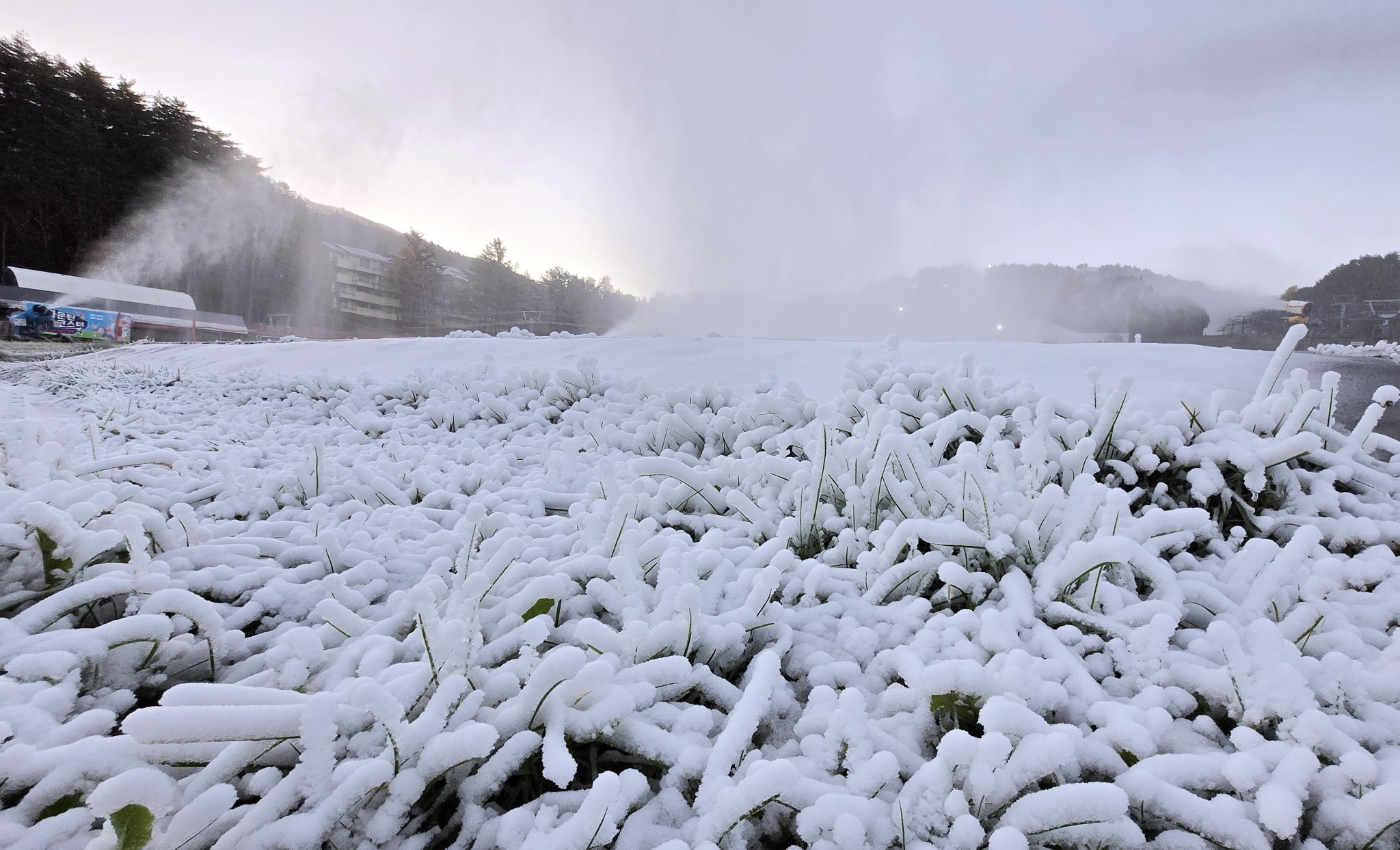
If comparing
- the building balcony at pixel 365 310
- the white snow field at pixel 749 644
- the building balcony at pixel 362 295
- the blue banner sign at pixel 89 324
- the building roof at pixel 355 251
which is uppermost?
the building roof at pixel 355 251

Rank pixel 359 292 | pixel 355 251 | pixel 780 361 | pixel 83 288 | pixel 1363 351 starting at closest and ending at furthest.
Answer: pixel 780 361
pixel 1363 351
pixel 83 288
pixel 359 292
pixel 355 251

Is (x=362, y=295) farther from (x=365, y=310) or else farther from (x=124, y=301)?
(x=124, y=301)

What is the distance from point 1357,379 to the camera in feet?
10.3

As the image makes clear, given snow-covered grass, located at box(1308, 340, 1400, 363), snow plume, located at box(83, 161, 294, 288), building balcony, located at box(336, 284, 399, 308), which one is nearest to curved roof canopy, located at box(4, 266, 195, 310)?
snow plume, located at box(83, 161, 294, 288)

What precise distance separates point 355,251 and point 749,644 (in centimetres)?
5034

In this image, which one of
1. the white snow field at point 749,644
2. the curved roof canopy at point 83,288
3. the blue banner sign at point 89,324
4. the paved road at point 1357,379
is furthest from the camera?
the curved roof canopy at point 83,288

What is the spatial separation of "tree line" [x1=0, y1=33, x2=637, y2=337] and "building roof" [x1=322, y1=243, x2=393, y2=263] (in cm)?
194

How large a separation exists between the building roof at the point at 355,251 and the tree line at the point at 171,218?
6.36 feet

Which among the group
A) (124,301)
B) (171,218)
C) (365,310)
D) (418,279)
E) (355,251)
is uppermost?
(355,251)

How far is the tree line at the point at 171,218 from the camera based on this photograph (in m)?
22.8

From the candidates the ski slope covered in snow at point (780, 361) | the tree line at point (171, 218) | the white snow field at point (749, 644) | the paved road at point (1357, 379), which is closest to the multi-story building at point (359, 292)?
the tree line at point (171, 218)

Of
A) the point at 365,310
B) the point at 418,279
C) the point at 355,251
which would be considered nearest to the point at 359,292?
the point at 365,310

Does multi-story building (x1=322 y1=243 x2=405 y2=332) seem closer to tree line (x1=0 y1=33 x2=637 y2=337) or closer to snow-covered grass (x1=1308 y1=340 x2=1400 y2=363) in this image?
tree line (x1=0 y1=33 x2=637 y2=337)

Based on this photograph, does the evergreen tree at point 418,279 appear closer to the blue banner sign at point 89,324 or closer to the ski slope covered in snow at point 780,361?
the blue banner sign at point 89,324
